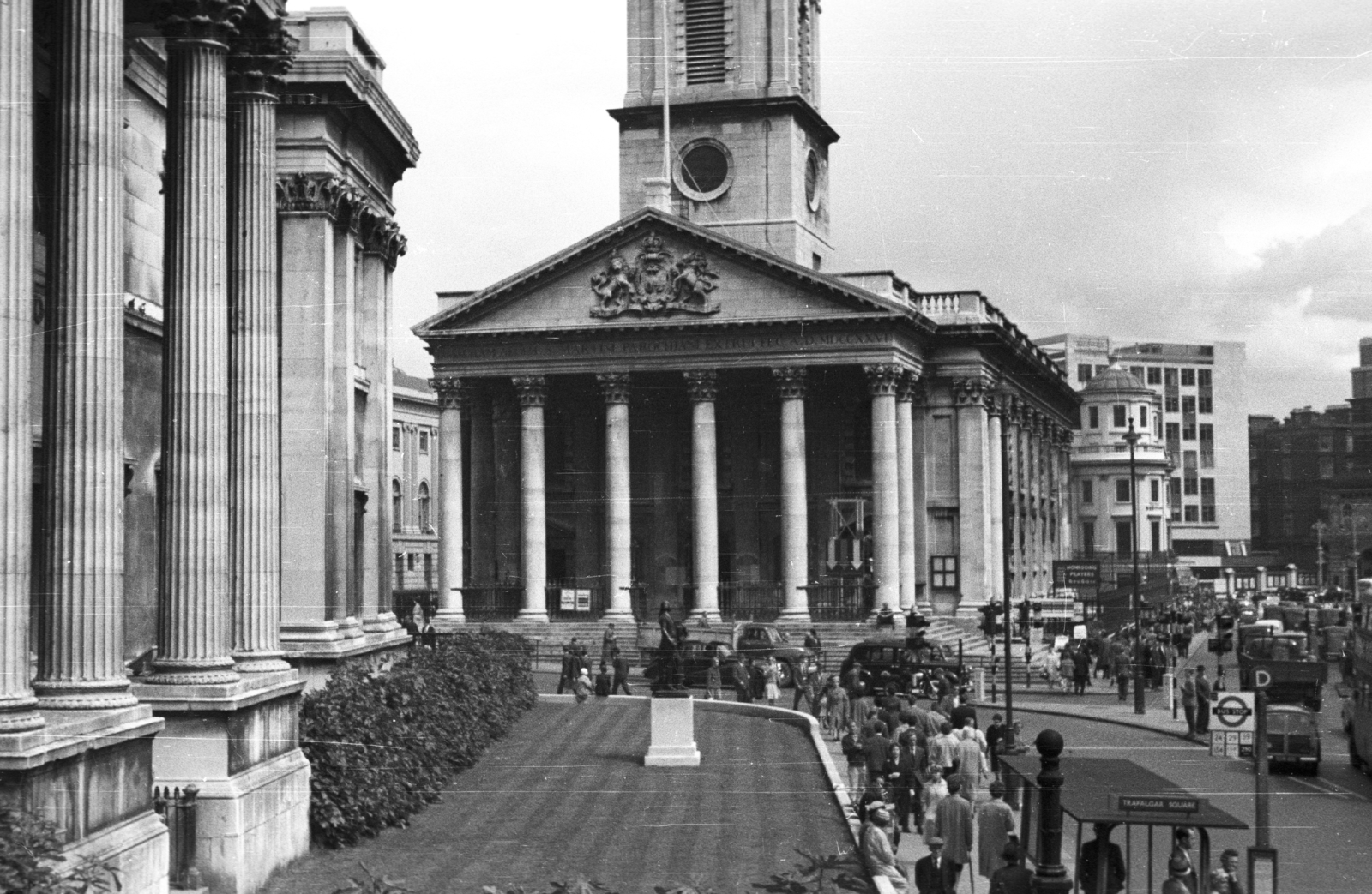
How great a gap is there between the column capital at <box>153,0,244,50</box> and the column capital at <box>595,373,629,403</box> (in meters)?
48.8

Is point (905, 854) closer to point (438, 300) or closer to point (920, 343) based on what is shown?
point (920, 343)

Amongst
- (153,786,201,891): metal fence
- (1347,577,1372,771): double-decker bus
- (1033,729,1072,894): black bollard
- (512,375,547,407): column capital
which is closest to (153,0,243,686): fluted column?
(153,786,201,891): metal fence

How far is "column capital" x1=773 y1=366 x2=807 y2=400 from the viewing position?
66.8 meters

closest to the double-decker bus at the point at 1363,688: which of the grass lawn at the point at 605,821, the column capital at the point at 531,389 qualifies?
the grass lawn at the point at 605,821

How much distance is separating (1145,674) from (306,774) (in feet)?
127

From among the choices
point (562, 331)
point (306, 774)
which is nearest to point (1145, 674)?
point (562, 331)

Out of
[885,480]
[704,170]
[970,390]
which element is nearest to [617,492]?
[885,480]

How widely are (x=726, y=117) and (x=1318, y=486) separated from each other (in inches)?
1169

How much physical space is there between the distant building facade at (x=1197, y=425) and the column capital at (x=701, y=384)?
33975 mm

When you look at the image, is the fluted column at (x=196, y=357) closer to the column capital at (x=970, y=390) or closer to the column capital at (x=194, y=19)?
the column capital at (x=194, y=19)

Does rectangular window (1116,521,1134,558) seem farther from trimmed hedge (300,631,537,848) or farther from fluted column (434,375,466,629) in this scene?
trimmed hedge (300,631,537,848)

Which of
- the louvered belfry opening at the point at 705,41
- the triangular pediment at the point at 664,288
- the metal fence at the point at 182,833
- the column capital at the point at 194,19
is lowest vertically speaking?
the metal fence at the point at 182,833

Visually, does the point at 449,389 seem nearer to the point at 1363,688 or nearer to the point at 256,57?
the point at 1363,688

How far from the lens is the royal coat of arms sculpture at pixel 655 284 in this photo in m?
67.1
